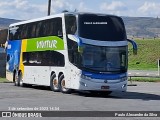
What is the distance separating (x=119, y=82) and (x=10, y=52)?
1223 cm

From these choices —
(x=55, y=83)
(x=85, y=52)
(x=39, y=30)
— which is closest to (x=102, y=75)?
(x=85, y=52)

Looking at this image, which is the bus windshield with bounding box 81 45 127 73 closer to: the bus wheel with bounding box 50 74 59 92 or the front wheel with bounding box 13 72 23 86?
the bus wheel with bounding box 50 74 59 92

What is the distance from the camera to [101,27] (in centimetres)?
2553

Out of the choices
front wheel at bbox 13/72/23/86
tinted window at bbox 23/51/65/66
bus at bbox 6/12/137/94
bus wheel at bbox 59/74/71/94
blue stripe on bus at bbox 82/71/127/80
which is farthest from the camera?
front wheel at bbox 13/72/23/86

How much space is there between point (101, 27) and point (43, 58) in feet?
16.4

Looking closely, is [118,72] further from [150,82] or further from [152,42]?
[152,42]

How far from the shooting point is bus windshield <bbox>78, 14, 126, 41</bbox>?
25.2 metres

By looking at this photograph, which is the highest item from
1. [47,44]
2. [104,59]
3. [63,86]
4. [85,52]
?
[47,44]

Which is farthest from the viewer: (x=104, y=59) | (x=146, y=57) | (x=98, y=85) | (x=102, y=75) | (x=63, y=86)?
(x=146, y=57)

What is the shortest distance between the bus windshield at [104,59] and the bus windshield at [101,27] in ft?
1.73

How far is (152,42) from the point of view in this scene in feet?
306

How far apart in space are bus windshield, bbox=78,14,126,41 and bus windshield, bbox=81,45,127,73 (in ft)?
1.73

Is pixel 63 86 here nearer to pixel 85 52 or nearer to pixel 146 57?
pixel 85 52

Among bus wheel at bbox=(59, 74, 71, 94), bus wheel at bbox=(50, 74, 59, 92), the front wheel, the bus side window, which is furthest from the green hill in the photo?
bus wheel at bbox=(59, 74, 71, 94)
